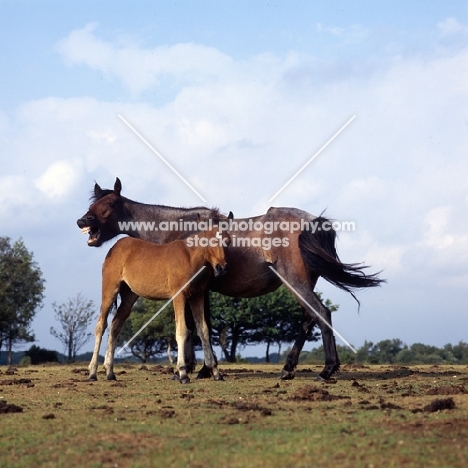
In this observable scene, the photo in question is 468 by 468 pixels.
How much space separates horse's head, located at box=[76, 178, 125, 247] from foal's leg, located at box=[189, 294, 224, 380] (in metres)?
2.66

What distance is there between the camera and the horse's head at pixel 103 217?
15.8 metres

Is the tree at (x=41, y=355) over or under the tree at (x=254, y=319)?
under

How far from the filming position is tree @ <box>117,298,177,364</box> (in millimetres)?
50594

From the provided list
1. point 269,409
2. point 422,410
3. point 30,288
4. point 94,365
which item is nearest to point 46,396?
point 94,365

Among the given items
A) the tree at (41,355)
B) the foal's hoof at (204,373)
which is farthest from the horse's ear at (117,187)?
the tree at (41,355)

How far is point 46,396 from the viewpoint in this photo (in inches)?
445

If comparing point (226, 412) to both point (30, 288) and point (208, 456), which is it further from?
point (30, 288)

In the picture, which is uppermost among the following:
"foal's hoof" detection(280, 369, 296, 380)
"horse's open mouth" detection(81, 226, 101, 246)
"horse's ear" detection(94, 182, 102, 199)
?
"horse's ear" detection(94, 182, 102, 199)

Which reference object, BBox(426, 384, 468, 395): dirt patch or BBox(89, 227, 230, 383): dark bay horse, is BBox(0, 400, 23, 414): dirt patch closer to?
BBox(89, 227, 230, 383): dark bay horse

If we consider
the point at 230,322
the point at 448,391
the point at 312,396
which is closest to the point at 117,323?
the point at 312,396

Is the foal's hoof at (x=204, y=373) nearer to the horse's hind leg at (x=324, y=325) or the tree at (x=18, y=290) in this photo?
the horse's hind leg at (x=324, y=325)

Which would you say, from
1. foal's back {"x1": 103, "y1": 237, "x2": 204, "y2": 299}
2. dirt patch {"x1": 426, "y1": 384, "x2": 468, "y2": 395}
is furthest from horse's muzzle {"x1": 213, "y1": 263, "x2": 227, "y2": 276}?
dirt patch {"x1": 426, "y1": 384, "x2": 468, "y2": 395}

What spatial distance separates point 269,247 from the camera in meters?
14.7

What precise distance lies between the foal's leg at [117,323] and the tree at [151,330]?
3212 centimetres
